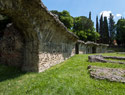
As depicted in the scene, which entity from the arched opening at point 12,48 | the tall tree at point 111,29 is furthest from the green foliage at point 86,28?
the arched opening at point 12,48

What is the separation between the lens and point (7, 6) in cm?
285

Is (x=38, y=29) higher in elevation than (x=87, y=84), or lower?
higher

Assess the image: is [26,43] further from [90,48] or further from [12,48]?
[90,48]

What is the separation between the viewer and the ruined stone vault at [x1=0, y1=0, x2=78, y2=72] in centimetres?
334

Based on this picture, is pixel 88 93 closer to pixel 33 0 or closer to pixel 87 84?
pixel 87 84

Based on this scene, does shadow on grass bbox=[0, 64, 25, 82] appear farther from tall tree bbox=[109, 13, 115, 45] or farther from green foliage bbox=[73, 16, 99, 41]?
tall tree bbox=[109, 13, 115, 45]

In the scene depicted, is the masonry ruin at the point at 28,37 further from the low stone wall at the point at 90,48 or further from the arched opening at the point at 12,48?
the low stone wall at the point at 90,48

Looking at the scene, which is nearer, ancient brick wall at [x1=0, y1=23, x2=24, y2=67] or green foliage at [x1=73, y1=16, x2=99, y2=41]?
ancient brick wall at [x1=0, y1=23, x2=24, y2=67]

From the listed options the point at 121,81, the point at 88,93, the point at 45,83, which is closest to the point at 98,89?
the point at 88,93

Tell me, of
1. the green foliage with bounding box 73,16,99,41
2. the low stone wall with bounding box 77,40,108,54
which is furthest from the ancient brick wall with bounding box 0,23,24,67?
the green foliage with bounding box 73,16,99,41

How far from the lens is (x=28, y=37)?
14.3 ft

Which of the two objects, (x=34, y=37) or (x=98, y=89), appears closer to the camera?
(x=98, y=89)

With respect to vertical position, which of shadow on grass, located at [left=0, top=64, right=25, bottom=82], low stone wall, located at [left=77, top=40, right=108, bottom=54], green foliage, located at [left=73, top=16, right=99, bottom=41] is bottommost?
shadow on grass, located at [left=0, top=64, right=25, bottom=82]

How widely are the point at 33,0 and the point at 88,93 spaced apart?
11.3 ft
